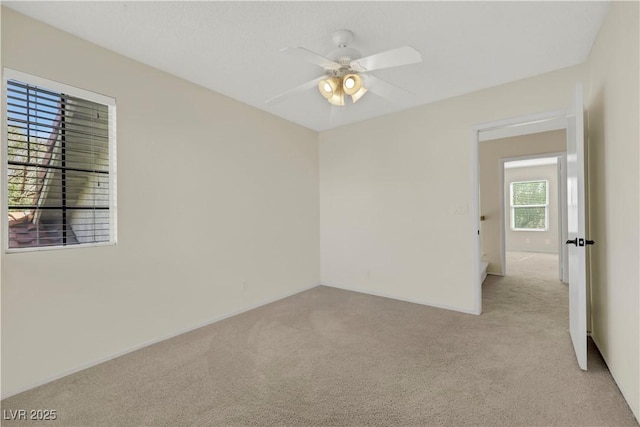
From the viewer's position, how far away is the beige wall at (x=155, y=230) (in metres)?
2.00

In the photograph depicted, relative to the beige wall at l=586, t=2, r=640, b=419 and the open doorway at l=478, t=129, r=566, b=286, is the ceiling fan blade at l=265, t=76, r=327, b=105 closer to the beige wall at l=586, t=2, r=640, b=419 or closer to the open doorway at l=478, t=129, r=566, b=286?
the beige wall at l=586, t=2, r=640, b=419

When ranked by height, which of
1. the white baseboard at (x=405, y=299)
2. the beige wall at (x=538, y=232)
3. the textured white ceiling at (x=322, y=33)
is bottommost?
the white baseboard at (x=405, y=299)

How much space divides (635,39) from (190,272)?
360cm

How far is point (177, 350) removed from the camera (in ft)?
8.28

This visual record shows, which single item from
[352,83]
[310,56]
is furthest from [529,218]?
[310,56]

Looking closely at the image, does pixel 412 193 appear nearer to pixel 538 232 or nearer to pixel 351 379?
pixel 351 379

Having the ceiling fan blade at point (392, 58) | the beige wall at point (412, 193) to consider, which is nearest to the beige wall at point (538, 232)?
the beige wall at point (412, 193)

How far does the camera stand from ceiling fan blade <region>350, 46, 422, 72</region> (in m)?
1.69

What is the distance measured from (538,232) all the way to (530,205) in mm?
750

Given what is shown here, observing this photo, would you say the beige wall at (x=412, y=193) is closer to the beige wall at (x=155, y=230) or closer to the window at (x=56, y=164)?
the beige wall at (x=155, y=230)

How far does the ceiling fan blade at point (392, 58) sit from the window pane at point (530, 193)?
8.13m

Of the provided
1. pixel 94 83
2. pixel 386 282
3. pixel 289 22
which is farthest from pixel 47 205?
pixel 386 282

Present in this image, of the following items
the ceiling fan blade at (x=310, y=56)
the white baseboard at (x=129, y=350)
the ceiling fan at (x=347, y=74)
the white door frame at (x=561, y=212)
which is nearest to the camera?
the ceiling fan blade at (x=310, y=56)

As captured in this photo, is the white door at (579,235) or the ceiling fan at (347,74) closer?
the ceiling fan at (347,74)
